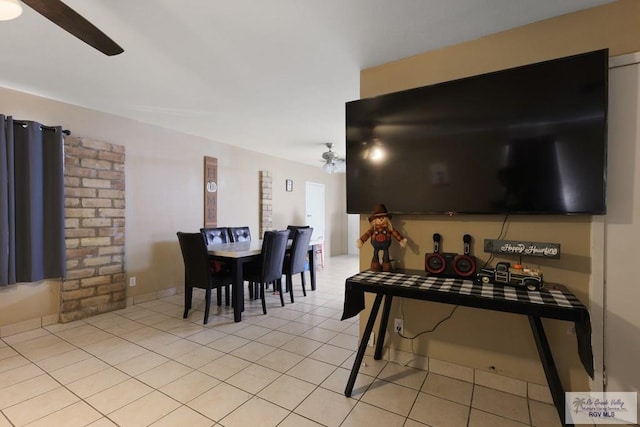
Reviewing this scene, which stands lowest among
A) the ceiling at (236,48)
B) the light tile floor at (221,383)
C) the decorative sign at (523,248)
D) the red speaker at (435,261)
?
the light tile floor at (221,383)

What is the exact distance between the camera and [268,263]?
3.25 metres

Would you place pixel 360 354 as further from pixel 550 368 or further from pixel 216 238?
pixel 216 238

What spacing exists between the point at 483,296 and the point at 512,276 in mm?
324

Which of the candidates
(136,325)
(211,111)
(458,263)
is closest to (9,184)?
(136,325)

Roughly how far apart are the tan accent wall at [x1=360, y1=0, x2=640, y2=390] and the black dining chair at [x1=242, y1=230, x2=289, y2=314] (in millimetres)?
1518

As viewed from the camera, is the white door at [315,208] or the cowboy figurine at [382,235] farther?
the white door at [315,208]

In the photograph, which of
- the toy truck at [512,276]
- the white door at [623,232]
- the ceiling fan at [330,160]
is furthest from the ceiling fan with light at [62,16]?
the ceiling fan at [330,160]

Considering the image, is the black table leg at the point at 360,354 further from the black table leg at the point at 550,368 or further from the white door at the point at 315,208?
the white door at the point at 315,208

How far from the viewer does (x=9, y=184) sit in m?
2.57

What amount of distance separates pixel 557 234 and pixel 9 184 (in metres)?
4.27

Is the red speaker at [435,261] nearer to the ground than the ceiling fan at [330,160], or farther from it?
nearer to the ground

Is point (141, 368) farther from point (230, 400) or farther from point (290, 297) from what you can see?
point (290, 297)

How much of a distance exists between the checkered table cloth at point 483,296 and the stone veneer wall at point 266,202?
3.72 metres

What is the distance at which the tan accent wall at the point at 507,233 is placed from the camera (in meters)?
1.60
